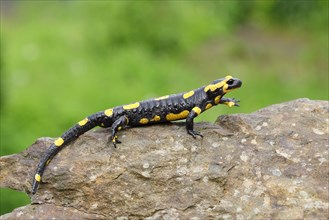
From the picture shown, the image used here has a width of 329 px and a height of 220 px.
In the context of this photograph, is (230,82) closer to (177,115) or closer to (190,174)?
(177,115)

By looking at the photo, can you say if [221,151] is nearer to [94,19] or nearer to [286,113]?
[286,113]

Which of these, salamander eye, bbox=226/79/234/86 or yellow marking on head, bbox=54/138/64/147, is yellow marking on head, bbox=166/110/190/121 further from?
yellow marking on head, bbox=54/138/64/147

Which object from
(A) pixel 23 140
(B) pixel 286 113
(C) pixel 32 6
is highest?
(C) pixel 32 6

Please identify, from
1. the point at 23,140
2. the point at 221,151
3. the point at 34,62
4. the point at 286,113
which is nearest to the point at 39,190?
the point at 221,151

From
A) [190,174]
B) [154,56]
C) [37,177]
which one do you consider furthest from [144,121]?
[154,56]

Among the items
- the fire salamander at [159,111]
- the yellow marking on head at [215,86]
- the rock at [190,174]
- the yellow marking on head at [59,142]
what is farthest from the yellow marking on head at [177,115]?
the yellow marking on head at [59,142]

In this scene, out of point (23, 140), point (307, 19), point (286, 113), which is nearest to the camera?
point (286, 113)
